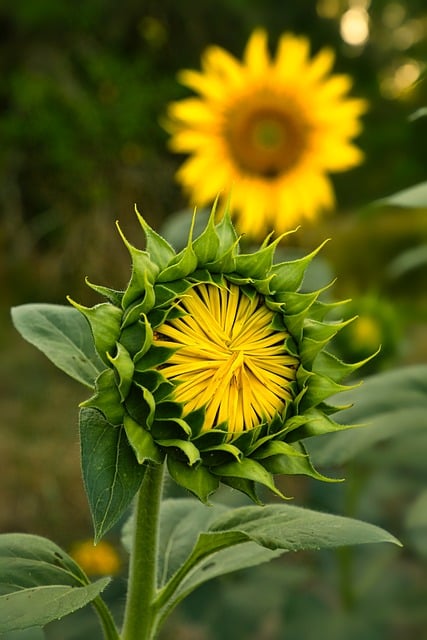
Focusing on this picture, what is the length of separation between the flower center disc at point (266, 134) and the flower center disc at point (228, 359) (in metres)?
1.21

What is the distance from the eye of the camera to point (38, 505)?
2.33m

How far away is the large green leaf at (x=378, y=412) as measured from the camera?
2.60 feet

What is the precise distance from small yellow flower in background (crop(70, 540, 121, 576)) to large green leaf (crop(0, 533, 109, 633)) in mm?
1000

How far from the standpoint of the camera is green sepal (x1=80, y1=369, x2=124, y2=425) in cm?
45

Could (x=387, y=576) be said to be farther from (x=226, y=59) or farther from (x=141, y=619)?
(x=141, y=619)

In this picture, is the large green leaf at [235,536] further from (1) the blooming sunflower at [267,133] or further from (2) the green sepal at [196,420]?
(1) the blooming sunflower at [267,133]

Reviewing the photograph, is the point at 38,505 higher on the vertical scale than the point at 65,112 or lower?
lower

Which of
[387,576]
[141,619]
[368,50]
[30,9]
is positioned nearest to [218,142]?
[387,576]

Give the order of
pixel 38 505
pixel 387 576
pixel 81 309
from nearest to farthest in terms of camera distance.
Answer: pixel 81 309 < pixel 387 576 < pixel 38 505

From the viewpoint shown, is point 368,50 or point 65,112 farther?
point 368,50

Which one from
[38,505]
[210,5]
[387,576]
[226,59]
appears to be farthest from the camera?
[210,5]

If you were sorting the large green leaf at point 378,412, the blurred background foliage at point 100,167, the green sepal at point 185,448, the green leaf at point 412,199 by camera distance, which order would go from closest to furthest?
the green sepal at point 185,448
the green leaf at point 412,199
the large green leaf at point 378,412
the blurred background foliage at point 100,167

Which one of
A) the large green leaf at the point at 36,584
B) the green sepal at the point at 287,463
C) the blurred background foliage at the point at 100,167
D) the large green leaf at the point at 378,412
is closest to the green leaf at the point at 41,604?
the large green leaf at the point at 36,584

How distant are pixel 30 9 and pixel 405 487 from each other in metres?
2.45
